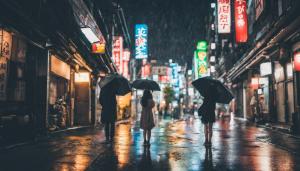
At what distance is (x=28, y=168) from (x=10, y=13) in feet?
18.6

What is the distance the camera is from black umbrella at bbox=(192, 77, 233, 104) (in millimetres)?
12023

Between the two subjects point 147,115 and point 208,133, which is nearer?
point 208,133

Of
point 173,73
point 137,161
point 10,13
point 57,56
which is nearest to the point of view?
point 137,161

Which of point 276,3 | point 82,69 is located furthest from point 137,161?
point 276,3

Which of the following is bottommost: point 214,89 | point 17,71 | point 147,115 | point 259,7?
point 147,115

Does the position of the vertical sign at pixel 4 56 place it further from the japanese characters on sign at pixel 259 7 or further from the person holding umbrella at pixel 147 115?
the japanese characters on sign at pixel 259 7

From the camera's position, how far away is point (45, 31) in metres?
13.6

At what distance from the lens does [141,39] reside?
1647 inches

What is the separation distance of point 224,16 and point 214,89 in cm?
2329

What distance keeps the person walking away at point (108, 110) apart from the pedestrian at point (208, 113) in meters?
3.32

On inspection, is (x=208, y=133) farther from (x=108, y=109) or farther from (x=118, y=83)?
(x=118, y=83)

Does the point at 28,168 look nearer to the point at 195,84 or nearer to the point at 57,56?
the point at 195,84

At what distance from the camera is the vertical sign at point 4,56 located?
1115 cm

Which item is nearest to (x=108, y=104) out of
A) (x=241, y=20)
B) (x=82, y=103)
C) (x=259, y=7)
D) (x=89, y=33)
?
(x=89, y=33)
